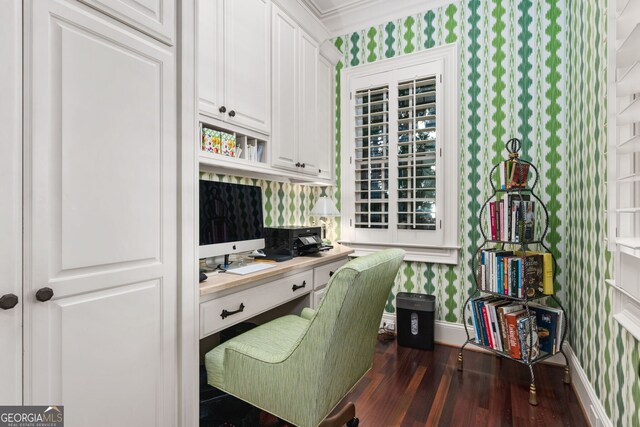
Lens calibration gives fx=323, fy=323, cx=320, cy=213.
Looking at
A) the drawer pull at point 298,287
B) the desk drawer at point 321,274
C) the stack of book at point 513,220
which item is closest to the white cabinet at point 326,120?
the desk drawer at point 321,274

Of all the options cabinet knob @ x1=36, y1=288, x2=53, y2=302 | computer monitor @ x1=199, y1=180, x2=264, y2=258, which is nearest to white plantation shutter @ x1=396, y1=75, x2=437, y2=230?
computer monitor @ x1=199, y1=180, x2=264, y2=258

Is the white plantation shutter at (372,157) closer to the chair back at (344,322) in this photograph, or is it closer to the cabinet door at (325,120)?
the cabinet door at (325,120)

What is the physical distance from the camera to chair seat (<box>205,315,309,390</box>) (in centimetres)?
128

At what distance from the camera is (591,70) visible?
68.6 inches

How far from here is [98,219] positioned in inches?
40.9

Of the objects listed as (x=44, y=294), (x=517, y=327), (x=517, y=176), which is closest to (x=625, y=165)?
(x=517, y=176)

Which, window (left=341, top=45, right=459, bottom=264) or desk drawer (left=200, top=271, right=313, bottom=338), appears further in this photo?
window (left=341, top=45, right=459, bottom=264)

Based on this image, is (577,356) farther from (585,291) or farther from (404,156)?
(404,156)

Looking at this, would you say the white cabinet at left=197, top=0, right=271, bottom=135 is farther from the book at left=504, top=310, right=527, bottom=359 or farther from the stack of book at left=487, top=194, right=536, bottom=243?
the book at left=504, top=310, right=527, bottom=359

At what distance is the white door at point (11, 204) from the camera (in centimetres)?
84

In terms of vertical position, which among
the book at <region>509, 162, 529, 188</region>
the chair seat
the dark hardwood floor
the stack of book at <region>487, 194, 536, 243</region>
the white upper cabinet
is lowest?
the dark hardwood floor

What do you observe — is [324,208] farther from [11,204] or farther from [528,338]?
[11,204]

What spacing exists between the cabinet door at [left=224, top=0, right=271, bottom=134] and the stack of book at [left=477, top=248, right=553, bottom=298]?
1803 mm

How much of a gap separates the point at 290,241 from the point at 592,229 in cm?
174
